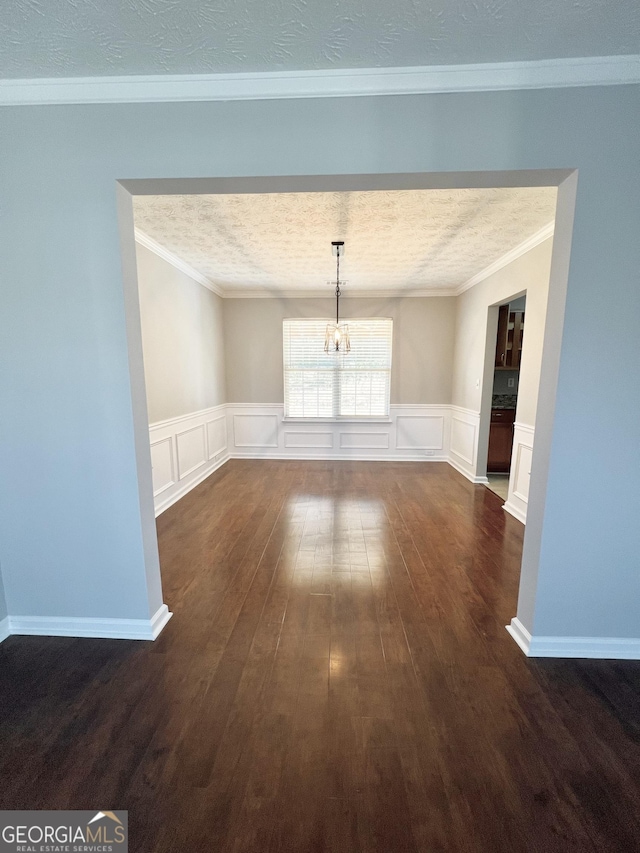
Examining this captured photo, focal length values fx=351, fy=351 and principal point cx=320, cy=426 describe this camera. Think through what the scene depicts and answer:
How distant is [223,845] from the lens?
→ 3.55 ft

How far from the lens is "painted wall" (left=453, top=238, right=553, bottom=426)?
130 inches

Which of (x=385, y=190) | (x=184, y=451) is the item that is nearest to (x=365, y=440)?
(x=184, y=451)

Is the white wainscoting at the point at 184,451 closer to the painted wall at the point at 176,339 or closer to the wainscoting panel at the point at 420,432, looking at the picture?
the painted wall at the point at 176,339

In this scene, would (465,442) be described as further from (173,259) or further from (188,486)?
(173,259)

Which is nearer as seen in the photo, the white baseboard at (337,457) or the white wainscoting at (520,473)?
the white wainscoting at (520,473)

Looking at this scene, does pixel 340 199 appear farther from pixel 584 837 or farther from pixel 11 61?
pixel 584 837

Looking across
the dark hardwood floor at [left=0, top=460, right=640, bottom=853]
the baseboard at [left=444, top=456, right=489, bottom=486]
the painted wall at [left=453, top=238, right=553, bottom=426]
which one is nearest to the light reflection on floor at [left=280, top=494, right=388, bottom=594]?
the dark hardwood floor at [left=0, top=460, right=640, bottom=853]

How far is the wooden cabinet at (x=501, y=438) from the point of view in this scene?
5.00 m

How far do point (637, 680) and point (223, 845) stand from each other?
6.35ft

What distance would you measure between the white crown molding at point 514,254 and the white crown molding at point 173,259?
11.5 ft

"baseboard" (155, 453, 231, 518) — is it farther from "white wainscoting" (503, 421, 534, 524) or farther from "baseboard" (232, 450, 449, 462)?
"white wainscoting" (503, 421, 534, 524)

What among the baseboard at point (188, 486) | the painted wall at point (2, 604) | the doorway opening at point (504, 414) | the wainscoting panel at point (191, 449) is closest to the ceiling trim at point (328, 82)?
the painted wall at point (2, 604)

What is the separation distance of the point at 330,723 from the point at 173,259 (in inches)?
167

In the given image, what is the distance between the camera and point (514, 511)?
3.69m
